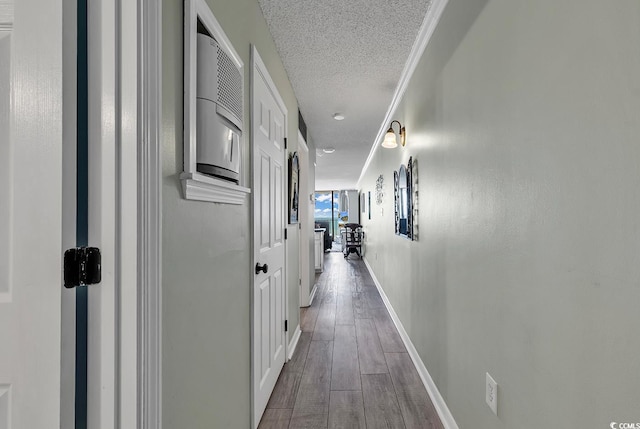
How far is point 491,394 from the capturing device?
129cm

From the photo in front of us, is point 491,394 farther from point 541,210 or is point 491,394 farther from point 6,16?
point 6,16

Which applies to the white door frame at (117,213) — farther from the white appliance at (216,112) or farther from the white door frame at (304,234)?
the white door frame at (304,234)

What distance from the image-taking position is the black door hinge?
0.75 meters

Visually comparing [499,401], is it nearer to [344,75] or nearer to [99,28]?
[99,28]

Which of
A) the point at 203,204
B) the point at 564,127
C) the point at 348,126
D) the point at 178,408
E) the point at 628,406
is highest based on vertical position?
the point at 348,126

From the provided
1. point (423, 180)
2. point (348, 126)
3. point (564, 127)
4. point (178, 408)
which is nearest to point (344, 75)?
point (423, 180)

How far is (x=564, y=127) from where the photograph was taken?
2.86 feet

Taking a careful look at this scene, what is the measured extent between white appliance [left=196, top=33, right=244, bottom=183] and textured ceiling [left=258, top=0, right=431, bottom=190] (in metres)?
0.92

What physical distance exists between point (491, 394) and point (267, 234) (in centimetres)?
141

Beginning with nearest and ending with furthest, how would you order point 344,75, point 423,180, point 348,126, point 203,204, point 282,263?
1. point 203,204
2. point 423,180
3. point 282,263
4. point 344,75
5. point 348,126

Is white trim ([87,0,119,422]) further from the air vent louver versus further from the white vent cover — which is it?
the air vent louver

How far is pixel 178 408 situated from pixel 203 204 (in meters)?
0.64

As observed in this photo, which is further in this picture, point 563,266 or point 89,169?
point 563,266

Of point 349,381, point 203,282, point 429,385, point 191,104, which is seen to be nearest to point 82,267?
point 203,282
